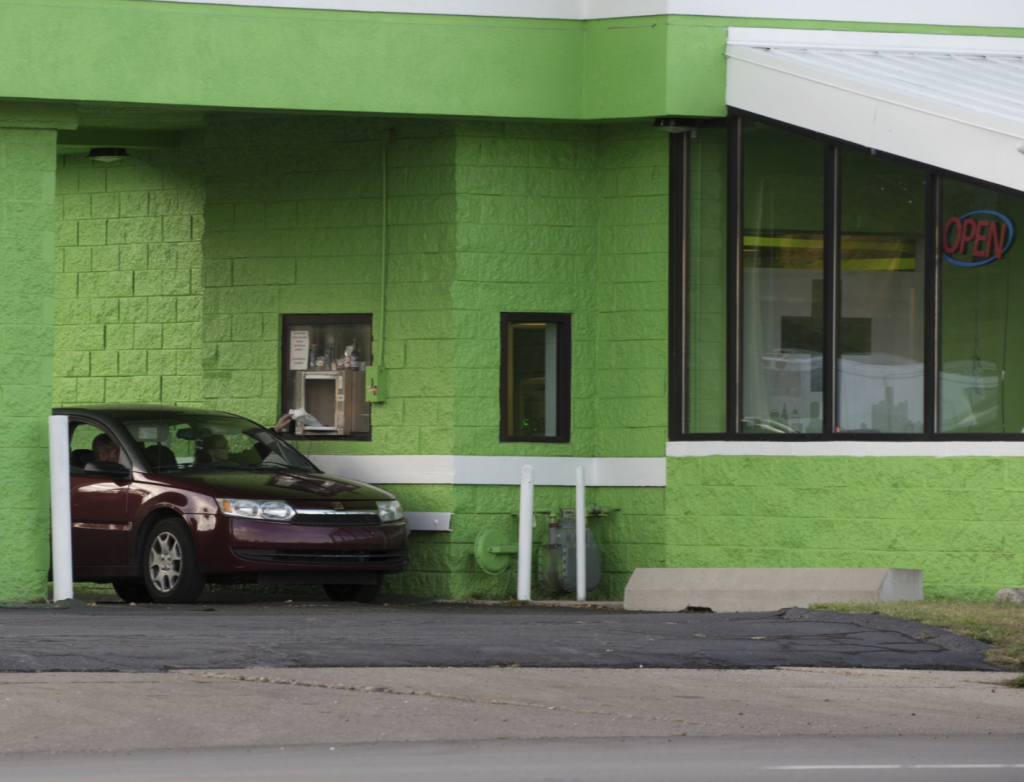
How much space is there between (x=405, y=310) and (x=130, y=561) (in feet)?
10.9

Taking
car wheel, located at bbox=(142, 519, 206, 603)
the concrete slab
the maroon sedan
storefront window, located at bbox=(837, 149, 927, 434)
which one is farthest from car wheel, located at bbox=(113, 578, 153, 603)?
storefront window, located at bbox=(837, 149, 927, 434)

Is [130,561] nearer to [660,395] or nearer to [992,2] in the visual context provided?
[660,395]

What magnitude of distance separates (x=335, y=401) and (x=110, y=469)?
8.67ft

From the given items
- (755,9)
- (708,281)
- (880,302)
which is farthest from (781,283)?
(755,9)

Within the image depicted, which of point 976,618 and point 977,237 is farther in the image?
point 977,237

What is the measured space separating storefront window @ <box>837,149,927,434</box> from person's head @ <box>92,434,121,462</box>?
19.1 ft

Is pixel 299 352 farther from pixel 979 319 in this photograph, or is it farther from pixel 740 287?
pixel 979 319

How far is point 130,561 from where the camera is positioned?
1436 centimetres

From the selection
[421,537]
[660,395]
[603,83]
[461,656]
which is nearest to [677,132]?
[603,83]

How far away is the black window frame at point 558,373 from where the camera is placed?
15.9 meters

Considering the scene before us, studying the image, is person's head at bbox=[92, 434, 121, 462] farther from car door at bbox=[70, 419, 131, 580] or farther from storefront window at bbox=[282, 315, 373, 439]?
storefront window at bbox=[282, 315, 373, 439]

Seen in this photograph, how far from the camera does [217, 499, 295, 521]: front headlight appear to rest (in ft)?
45.9

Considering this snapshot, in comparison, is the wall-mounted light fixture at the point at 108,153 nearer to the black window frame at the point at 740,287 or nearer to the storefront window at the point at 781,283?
the black window frame at the point at 740,287

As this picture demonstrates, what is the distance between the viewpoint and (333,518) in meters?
14.3
